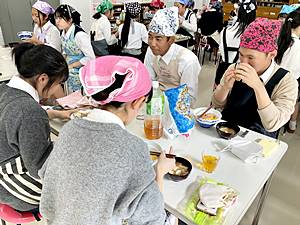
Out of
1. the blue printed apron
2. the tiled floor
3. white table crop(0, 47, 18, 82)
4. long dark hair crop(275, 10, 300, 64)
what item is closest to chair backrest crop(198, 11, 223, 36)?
long dark hair crop(275, 10, 300, 64)

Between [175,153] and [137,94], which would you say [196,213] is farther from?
[137,94]

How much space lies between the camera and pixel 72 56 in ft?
8.77

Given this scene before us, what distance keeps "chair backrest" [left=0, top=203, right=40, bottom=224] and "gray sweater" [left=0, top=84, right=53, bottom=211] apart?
1.7 inches

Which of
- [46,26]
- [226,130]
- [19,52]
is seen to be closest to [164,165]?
[226,130]

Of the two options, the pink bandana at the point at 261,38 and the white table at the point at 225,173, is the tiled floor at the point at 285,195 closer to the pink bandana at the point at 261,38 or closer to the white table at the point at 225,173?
the white table at the point at 225,173

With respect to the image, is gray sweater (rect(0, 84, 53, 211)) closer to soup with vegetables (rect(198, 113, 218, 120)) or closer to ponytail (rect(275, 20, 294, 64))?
soup with vegetables (rect(198, 113, 218, 120))

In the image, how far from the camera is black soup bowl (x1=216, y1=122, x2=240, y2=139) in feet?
4.24

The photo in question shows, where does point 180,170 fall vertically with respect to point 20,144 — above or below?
below

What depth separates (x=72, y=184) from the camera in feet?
2.31

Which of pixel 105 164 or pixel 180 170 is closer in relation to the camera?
pixel 105 164

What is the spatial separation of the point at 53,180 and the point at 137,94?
36 centimetres

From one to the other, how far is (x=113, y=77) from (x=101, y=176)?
284 mm

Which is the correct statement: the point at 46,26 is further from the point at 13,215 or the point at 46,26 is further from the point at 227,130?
the point at 227,130

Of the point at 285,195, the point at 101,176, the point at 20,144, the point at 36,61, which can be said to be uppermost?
the point at 36,61
